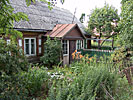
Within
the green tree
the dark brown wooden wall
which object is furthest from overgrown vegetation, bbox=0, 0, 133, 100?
the green tree

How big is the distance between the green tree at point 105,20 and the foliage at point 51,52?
6652mm

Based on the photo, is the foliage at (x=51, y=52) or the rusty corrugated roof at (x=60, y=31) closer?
the foliage at (x=51, y=52)

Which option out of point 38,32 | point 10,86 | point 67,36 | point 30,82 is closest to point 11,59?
point 10,86

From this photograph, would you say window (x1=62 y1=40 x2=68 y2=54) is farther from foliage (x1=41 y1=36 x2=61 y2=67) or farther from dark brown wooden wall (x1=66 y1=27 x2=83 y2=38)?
foliage (x1=41 y1=36 x2=61 y2=67)

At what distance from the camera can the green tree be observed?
1503cm

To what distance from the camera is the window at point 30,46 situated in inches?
376

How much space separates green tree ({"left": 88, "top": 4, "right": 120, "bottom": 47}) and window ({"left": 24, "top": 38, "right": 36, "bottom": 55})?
7229 mm

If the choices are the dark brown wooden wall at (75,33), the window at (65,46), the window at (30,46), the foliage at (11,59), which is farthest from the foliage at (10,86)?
the dark brown wooden wall at (75,33)

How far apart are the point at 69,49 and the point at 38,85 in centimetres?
739

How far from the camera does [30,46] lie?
979 cm

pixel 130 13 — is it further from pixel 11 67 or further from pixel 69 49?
pixel 69 49

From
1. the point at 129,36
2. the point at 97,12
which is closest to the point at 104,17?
the point at 97,12

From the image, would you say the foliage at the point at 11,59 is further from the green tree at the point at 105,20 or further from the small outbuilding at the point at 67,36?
the green tree at the point at 105,20

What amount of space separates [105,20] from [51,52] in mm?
8105
